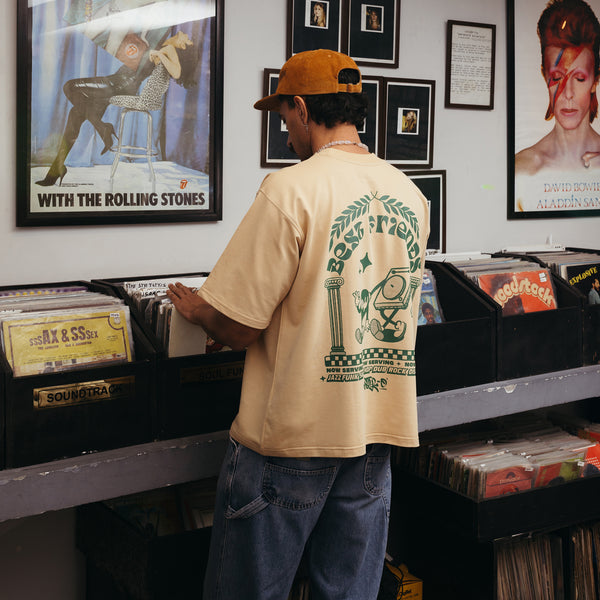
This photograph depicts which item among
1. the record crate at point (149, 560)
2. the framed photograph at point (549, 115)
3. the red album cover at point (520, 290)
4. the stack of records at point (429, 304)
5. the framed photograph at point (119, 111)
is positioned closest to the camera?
the record crate at point (149, 560)

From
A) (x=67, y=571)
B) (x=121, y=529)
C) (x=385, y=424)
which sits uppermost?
(x=385, y=424)

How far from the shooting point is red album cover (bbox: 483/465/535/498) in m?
2.41

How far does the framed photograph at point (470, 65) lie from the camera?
3043mm

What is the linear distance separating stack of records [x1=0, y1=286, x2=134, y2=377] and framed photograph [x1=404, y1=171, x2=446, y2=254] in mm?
1527

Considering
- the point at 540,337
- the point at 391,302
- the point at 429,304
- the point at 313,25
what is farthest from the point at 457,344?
the point at 313,25

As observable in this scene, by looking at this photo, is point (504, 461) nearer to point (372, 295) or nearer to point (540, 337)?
point (540, 337)

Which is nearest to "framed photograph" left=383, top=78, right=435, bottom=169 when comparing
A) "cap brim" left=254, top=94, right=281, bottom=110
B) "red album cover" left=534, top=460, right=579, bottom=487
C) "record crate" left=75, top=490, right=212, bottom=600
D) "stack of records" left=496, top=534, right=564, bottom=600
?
"cap brim" left=254, top=94, right=281, bottom=110

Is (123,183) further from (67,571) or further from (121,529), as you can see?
(67,571)

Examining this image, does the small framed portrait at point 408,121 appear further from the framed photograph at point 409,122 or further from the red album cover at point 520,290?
the red album cover at point 520,290

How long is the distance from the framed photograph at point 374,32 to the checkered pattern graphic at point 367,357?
148 cm

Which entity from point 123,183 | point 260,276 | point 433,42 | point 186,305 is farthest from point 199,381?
point 433,42

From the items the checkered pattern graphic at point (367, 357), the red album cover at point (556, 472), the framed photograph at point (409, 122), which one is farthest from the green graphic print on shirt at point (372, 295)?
the framed photograph at point (409, 122)

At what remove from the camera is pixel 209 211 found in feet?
8.46

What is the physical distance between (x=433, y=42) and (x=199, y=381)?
1811mm
